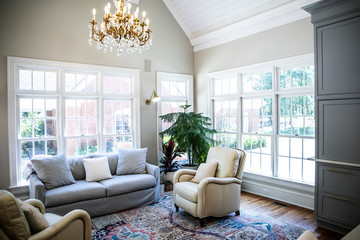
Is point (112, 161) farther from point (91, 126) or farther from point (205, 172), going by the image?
point (205, 172)

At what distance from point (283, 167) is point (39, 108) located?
429cm

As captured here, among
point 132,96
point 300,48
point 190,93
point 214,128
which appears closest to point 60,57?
point 132,96

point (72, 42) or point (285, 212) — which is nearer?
point (285, 212)

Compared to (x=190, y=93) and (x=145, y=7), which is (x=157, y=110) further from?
(x=145, y=7)

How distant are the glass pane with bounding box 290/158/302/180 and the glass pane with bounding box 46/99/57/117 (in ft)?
13.6

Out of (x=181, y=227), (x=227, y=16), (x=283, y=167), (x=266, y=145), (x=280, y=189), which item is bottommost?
(x=181, y=227)

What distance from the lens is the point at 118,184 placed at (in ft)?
12.9

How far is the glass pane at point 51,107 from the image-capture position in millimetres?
4301

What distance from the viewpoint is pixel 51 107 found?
4.33m

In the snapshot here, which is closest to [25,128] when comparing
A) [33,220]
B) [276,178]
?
[33,220]

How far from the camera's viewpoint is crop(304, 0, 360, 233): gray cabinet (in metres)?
2.94

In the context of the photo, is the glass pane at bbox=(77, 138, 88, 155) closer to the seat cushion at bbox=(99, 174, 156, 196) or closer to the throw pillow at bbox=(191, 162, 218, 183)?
the seat cushion at bbox=(99, 174, 156, 196)

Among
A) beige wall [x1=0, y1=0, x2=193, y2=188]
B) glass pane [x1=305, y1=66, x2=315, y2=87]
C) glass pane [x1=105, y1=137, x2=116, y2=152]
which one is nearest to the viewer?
beige wall [x1=0, y1=0, x2=193, y2=188]

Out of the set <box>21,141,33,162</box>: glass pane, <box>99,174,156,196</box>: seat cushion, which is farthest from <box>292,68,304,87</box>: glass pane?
<box>21,141,33,162</box>: glass pane
